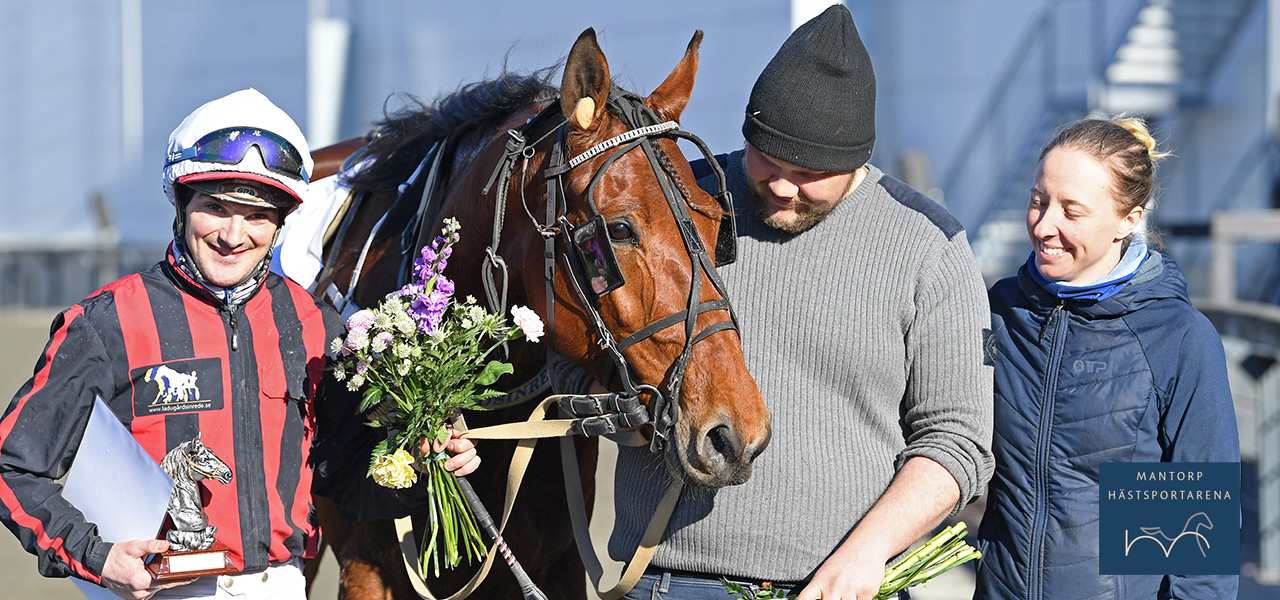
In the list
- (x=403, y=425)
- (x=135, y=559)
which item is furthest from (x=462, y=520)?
(x=135, y=559)

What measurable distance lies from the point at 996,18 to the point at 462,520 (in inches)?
517

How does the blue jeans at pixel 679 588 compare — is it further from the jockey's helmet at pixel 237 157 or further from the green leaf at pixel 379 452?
the jockey's helmet at pixel 237 157

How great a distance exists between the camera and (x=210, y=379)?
2123 mm

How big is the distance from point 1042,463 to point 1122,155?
63 centimetres

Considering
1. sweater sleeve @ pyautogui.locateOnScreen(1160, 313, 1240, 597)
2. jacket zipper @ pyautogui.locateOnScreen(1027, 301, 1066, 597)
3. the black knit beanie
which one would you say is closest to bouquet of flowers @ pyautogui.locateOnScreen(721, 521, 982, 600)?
jacket zipper @ pyautogui.locateOnScreen(1027, 301, 1066, 597)

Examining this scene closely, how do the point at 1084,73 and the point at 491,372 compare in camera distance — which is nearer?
the point at 491,372

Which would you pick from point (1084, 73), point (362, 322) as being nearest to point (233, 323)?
point (362, 322)

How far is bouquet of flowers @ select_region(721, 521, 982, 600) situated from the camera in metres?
2.06

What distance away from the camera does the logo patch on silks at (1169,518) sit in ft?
6.93

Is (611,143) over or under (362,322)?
over

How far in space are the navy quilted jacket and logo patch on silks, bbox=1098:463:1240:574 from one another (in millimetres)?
30

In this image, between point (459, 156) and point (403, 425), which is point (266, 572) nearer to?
point (403, 425)

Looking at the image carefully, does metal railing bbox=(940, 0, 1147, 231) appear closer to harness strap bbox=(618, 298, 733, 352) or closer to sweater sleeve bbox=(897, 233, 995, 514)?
sweater sleeve bbox=(897, 233, 995, 514)

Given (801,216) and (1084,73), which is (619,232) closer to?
(801,216)
